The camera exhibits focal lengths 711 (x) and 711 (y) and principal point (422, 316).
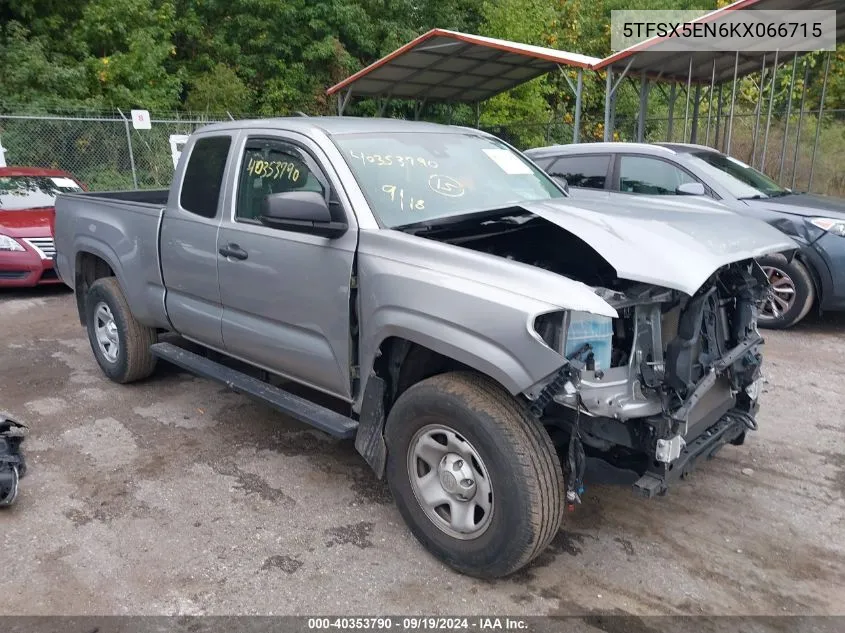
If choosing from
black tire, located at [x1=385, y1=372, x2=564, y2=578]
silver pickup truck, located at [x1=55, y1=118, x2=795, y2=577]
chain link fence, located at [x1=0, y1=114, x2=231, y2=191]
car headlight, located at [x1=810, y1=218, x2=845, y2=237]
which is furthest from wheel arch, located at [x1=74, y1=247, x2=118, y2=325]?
chain link fence, located at [x1=0, y1=114, x2=231, y2=191]

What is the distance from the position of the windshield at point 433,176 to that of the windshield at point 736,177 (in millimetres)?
3723

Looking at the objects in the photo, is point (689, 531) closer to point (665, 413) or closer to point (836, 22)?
point (665, 413)

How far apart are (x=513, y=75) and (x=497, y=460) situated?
15.9 m

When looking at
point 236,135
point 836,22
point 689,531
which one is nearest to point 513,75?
point 836,22

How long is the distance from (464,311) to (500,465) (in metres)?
0.65

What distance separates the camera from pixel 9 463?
3994 mm

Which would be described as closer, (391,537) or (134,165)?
(391,537)

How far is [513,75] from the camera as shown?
17297mm

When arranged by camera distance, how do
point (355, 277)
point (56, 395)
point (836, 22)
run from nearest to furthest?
point (355, 277) < point (56, 395) < point (836, 22)

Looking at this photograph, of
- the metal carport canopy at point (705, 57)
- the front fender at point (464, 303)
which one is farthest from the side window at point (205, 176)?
the metal carport canopy at point (705, 57)

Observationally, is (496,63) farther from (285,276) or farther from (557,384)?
(557,384)

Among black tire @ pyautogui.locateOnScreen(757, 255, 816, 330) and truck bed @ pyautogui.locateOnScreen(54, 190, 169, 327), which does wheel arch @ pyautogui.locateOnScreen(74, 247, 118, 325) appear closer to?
truck bed @ pyautogui.locateOnScreen(54, 190, 169, 327)

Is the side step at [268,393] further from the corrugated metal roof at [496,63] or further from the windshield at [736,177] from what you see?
the corrugated metal roof at [496,63]

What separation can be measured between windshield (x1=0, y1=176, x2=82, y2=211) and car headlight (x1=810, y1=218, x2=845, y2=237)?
362 inches
